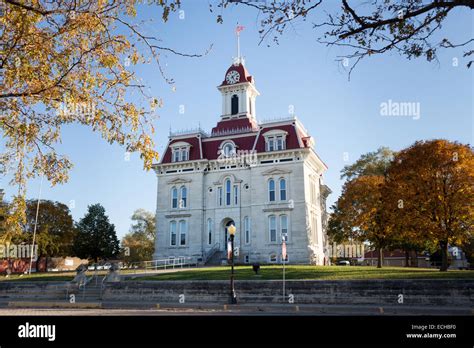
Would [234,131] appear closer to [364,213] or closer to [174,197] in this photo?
[174,197]

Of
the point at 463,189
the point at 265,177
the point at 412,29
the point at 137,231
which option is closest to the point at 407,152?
the point at 463,189

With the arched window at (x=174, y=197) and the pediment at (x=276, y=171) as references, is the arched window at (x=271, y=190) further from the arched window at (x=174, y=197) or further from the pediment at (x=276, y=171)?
the arched window at (x=174, y=197)

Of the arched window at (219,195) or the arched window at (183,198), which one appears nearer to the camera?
the arched window at (219,195)

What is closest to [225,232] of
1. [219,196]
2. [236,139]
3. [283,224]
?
[219,196]

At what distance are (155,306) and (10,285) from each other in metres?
12.8

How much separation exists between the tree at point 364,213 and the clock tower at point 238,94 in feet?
52.2

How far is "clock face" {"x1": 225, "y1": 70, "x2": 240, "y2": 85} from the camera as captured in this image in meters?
52.2

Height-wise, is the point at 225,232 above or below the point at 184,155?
below

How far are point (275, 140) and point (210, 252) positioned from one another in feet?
44.4

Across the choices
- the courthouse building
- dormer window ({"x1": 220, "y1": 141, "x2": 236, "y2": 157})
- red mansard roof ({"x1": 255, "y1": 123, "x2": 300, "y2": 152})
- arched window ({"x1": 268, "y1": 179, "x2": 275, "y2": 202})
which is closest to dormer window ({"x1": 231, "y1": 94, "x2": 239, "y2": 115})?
the courthouse building

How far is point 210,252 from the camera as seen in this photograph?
4409 centimetres

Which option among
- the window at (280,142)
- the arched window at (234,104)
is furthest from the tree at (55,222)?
the window at (280,142)

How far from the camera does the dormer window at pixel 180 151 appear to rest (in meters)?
48.7
